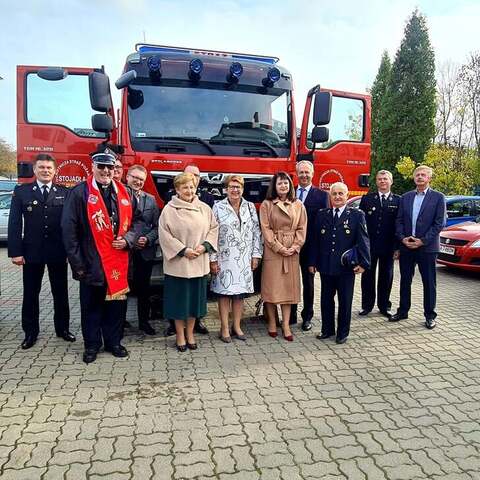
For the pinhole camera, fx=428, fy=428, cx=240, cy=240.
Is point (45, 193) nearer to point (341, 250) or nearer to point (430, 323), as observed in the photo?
point (341, 250)

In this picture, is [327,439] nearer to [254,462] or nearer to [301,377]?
[254,462]

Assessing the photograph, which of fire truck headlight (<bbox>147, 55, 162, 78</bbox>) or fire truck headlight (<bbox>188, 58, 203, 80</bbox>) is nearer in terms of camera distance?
fire truck headlight (<bbox>147, 55, 162, 78</bbox>)

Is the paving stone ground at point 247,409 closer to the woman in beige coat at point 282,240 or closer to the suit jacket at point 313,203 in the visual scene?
the woman in beige coat at point 282,240

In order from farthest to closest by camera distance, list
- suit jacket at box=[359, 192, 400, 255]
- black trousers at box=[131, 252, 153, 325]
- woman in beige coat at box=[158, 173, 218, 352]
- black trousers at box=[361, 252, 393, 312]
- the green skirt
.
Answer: black trousers at box=[361, 252, 393, 312], suit jacket at box=[359, 192, 400, 255], black trousers at box=[131, 252, 153, 325], the green skirt, woman in beige coat at box=[158, 173, 218, 352]

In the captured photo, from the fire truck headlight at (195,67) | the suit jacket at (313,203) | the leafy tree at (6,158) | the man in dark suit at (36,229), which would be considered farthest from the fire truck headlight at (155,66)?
the leafy tree at (6,158)

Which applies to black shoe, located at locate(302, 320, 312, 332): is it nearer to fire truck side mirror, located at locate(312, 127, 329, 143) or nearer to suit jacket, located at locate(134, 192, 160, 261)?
suit jacket, located at locate(134, 192, 160, 261)

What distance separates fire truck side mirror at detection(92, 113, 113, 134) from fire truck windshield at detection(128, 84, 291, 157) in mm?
242

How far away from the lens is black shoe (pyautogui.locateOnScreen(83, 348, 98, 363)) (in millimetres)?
4047

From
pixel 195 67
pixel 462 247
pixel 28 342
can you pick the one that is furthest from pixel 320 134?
pixel 462 247

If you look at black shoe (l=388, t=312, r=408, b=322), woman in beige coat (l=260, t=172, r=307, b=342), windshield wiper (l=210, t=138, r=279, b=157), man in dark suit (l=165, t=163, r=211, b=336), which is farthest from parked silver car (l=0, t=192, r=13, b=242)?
black shoe (l=388, t=312, r=408, b=322)

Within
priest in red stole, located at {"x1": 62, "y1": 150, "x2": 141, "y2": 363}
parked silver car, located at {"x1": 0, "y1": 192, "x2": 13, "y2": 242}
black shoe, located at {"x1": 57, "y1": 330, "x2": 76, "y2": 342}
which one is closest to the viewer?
priest in red stole, located at {"x1": 62, "y1": 150, "x2": 141, "y2": 363}

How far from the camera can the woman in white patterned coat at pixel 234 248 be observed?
14.9ft

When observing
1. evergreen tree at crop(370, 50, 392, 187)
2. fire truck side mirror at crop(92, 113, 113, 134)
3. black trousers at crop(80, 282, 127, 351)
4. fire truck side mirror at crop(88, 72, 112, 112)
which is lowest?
black trousers at crop(80, 282, 127, 351)

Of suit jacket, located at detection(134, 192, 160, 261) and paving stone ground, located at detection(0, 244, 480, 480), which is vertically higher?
suit jacket, located at detection(134, 192, 160, 261)
